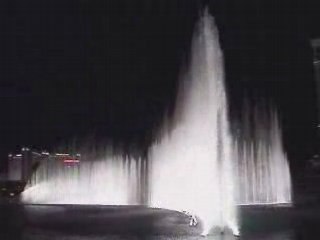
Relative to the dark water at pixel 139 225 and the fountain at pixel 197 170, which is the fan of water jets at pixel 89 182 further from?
the dark water at pixel 139 225

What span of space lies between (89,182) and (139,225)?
17.2 metres

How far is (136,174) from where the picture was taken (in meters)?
32.2

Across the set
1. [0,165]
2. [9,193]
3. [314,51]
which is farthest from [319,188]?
[314,51]

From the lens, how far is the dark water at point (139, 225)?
14.8m

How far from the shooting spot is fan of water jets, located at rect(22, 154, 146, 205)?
31.1 meters

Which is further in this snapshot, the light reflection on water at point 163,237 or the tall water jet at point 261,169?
the tall water jet at point 261,169

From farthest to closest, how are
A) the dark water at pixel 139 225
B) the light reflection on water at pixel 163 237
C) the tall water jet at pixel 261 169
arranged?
the tall water jet at pixel 261 169
the dark water at pixel 139 225
the light reflection on water at pixel 163 237

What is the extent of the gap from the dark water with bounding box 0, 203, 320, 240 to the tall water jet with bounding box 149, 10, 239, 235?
0.75m

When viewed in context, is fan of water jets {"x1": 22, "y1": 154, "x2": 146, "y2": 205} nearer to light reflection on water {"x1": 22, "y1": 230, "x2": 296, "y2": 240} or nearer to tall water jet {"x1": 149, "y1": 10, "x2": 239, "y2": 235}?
tall water jet {"x1": 149, "y1": 10, "x2": 239, "y2": 235}

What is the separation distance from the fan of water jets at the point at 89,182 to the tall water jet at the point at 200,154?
177cm

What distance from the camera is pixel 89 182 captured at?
3412cm

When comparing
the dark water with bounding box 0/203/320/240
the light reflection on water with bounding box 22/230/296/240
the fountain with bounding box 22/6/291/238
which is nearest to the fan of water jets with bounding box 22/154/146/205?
the fountain with bounding box 22/6/291/238

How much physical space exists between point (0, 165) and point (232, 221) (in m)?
43.7

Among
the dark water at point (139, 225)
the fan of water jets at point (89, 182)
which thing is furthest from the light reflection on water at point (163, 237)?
A: the fan of water jets at point (89, 182)
